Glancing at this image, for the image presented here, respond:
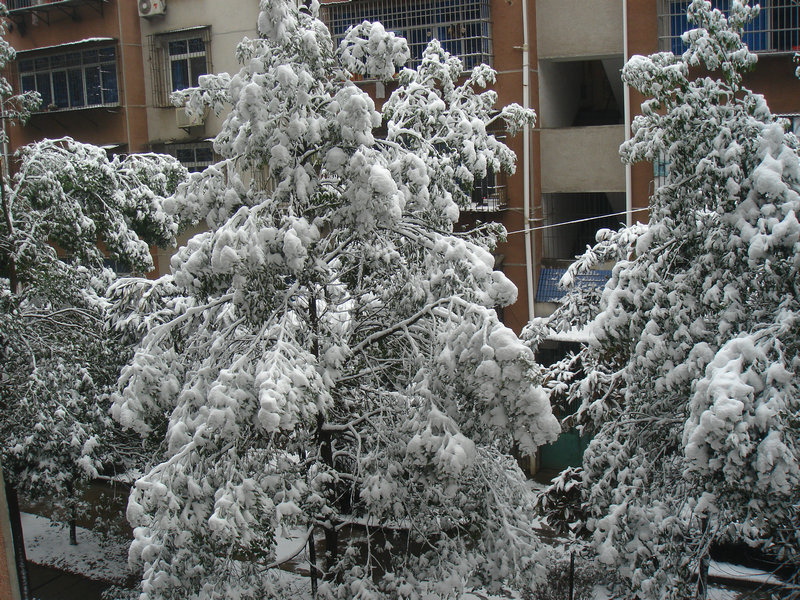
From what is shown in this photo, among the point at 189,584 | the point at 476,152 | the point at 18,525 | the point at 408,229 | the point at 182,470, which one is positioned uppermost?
the point at 476,152

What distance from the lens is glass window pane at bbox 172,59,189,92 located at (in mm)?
17078

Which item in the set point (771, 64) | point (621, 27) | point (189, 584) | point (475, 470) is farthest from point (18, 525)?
point (771, 64)

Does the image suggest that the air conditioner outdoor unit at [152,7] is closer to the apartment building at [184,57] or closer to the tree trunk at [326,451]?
the apartment building at [184,57]

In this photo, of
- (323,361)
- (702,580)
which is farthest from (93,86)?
(702,580)

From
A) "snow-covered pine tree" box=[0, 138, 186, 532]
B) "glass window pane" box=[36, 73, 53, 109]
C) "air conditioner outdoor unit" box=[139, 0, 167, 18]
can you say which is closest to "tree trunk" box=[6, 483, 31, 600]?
"snow-covered pine tree" box=[0, 138, 186, 532]

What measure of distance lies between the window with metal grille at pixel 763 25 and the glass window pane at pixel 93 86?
42.2ft

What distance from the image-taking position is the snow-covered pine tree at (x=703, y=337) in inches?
193

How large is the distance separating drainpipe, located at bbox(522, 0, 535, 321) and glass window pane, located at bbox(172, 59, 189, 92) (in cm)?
822

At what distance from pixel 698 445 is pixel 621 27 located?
34.5 ft

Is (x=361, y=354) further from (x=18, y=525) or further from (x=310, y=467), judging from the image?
(x=18, y=525)

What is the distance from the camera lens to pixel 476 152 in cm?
791

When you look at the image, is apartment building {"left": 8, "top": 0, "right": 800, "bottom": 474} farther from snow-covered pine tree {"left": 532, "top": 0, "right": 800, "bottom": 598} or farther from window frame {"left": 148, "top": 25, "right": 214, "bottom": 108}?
snow-covered pine tree {"left": 532, "top": 0, "right": 800, "bottom": 598}

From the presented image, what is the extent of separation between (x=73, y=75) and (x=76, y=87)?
294 millimetres

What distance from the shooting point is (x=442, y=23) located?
13.8 meters
